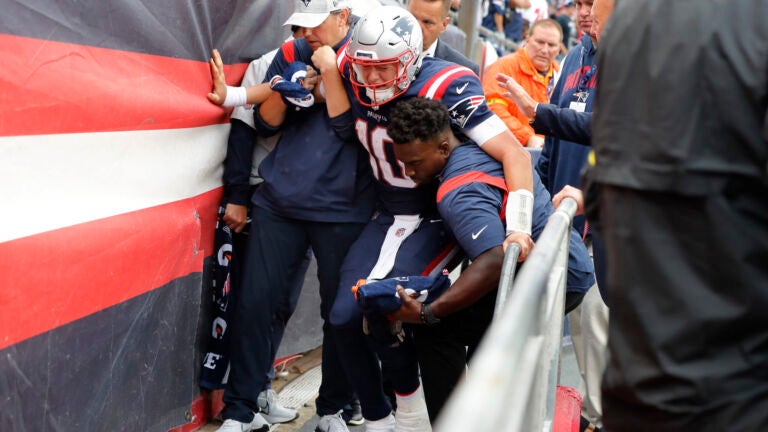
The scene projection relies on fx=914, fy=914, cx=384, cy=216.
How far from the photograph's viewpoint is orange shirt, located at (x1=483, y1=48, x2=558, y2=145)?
21.8ft

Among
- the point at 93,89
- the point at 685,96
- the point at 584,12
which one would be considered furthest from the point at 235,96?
the point at 685,96

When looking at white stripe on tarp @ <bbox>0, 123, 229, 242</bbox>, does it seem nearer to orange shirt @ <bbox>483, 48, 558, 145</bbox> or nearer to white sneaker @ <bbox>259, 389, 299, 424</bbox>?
white sneaker @ <bbox>259, 389, 299, 424</bbox>

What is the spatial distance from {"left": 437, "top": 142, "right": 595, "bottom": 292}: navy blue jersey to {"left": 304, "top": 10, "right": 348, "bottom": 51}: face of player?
33.9 inches

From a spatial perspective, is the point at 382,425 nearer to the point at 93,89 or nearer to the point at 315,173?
the point at 315,173

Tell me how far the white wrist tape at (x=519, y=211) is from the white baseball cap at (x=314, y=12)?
1.24 m

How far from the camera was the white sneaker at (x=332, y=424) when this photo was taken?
13.8 feet

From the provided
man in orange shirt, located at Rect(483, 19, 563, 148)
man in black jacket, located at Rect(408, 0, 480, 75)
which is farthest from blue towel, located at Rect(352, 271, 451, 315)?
man in orange shirt, located at Rect(483, 19, 563, 148)

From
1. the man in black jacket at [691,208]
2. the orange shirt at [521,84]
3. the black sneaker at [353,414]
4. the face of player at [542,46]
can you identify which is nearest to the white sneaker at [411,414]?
the black sneaker at [353,414]

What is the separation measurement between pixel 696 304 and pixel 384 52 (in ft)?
7.49

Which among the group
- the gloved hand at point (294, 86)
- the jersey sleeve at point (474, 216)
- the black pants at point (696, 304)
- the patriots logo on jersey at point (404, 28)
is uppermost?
the black pants at point (696, 304)

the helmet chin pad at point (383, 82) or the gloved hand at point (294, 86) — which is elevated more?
the helmet chin pad at point (383, 82)

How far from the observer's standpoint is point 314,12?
13.3 feet

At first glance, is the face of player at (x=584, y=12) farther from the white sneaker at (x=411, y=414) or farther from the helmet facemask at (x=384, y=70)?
the white sneaker at (x=411, y=414)

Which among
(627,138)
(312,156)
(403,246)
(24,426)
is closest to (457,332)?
(403,246)
